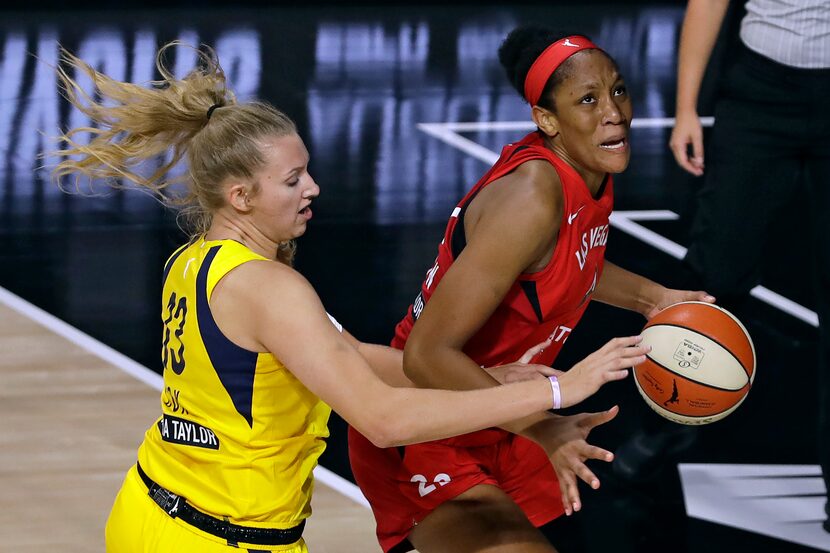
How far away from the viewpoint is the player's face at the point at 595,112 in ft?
10.4

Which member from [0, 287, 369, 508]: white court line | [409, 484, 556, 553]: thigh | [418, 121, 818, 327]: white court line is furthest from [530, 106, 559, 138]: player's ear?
[418, 121, 818, 327]: white court line

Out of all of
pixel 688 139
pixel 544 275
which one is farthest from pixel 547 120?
pixel 688 139

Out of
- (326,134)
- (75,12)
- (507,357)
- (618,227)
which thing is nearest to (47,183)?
(326,134)

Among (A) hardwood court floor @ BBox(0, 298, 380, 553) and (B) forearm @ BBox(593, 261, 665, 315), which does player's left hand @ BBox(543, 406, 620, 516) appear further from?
(A) hardwood court floor @ BBox(0, 298, 380, 553)

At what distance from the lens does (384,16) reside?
10.8 metres

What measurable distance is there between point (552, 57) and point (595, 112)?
17 cm

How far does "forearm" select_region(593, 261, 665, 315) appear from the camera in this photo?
11.7 ft

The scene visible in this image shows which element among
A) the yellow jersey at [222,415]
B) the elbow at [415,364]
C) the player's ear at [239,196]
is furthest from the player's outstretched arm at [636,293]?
the player's ear at [239,196]

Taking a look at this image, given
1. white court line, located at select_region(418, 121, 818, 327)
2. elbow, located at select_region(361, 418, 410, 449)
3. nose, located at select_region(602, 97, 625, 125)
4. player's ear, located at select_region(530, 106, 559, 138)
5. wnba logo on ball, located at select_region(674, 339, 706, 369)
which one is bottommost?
white court line, located at select_region(418, 121, 818, 327)

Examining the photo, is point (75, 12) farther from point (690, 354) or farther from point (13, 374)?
point (690, 354)

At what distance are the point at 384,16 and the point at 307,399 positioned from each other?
831cm

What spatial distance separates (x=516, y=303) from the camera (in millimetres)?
3158

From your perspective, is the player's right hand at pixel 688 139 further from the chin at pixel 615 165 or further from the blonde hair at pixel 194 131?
the blonde hair at pixel 194 131

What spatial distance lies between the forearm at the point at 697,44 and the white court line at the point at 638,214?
149 cm
